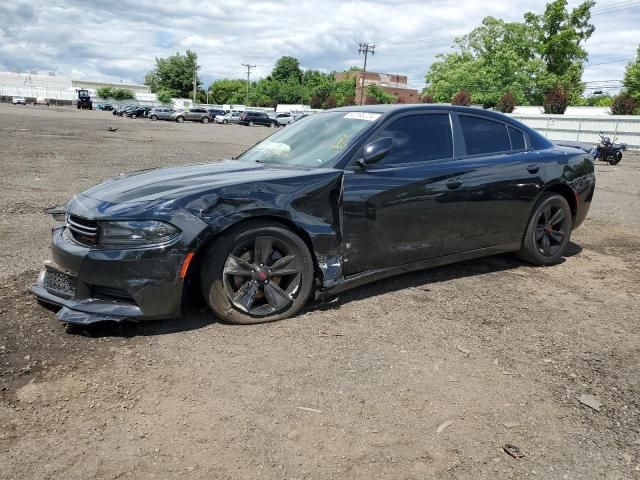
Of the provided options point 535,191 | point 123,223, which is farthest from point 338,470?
point 535,191

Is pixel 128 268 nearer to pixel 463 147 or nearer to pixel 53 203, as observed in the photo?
pixel 463 147

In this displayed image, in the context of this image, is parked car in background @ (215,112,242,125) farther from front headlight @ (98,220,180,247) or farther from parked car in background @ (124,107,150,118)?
front headlight @ (98,220,180,247)

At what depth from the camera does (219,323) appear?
375cm

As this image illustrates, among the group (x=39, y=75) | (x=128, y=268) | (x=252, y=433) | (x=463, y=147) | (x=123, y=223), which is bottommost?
(x=252, y=433)

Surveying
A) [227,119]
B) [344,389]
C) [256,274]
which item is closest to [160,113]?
[227,119]

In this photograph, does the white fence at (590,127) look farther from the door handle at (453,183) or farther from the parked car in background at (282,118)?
the parked car in background at (282,118)

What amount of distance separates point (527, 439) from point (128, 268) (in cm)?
246

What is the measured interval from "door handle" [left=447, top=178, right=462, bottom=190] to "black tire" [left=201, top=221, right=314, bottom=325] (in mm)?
1474

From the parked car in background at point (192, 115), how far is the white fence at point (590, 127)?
33.8 meters

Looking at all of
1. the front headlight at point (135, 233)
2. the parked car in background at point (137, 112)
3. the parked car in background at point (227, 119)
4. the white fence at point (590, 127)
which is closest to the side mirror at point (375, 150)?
the front headlight at point (135, 233)

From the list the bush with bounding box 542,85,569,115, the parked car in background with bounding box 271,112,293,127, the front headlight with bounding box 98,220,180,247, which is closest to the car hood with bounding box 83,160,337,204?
the front headlight with bounding box 98,220,180,247

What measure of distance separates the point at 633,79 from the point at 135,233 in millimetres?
63016

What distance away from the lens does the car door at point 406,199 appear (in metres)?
4.02

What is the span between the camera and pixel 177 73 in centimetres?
11031
